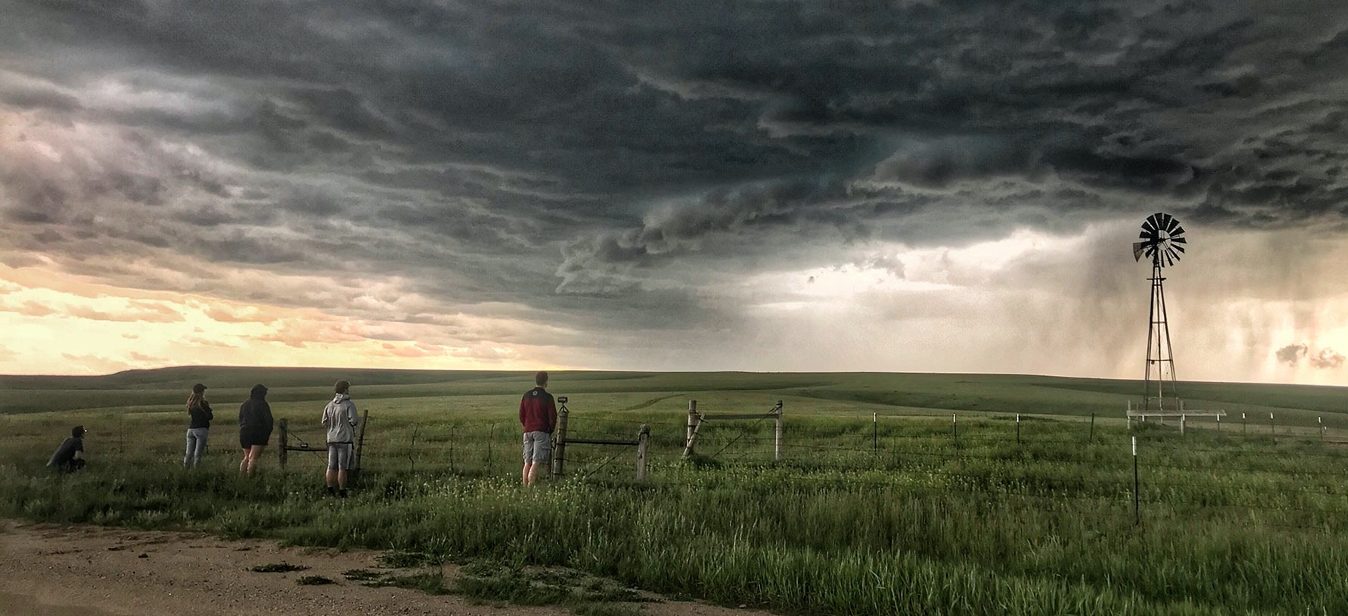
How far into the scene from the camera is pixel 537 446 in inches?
688

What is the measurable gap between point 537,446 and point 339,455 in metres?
3.83

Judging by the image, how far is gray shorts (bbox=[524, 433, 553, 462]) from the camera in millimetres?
17453

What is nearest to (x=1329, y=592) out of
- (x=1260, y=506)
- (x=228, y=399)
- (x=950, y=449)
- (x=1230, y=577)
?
(x=1230, y=577)

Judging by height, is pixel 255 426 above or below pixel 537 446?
above

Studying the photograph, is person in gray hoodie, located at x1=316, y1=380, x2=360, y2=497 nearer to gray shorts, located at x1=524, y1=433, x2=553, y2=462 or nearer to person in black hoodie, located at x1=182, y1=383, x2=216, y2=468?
gray shorts, located at x1=524, y1=433, x2=553, y2=462

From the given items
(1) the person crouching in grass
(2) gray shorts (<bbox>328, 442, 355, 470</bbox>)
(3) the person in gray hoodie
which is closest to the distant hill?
(1) the person crouching in grass

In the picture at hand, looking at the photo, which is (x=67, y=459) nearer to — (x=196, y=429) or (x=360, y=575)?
(x=196, y=429)

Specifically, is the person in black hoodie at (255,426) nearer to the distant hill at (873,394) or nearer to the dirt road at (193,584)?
the dirt road at (193,584)

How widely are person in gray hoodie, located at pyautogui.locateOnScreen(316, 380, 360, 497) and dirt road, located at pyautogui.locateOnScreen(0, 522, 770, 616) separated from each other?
417 centimetres

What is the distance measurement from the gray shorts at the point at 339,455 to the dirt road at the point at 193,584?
13.8 ft

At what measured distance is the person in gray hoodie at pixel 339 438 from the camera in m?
16.6

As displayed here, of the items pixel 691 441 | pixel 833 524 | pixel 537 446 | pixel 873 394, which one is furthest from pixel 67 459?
pixel 873 394

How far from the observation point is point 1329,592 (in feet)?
30.6

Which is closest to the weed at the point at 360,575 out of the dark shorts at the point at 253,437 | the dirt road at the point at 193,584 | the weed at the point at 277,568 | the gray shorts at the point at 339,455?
the dirt road at the point at 193,584
